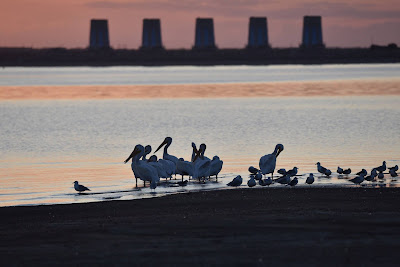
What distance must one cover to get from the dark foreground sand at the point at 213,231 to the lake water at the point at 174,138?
243 cm

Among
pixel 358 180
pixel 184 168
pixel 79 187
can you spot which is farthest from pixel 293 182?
pixel 79 187

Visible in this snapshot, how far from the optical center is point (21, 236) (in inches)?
379

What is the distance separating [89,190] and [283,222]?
6.23m

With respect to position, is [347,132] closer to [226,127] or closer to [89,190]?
[226,127]

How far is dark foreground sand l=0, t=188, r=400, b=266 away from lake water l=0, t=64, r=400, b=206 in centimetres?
243

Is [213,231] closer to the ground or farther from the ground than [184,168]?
closer to the ground

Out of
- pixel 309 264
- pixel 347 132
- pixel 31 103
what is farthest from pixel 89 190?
pixel 31 103

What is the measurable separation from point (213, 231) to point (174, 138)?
65.3 feet

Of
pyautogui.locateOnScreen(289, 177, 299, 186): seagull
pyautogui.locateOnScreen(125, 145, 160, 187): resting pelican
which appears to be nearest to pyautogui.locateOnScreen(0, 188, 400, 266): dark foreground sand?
pyautogui.locateOnScreen(289, 177, 299, 186): seagull

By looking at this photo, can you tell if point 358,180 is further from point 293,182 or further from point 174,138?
point 174,138

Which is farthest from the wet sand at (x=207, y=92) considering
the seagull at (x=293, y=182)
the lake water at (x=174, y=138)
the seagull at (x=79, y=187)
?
the seagull at (x=79, y=187)

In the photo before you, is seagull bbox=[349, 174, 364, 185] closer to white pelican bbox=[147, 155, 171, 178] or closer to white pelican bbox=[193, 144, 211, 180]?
white pelican bbox=[193, 144, 211, 180]

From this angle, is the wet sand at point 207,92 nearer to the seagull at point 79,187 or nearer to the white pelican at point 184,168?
the white pelican at point 184,168

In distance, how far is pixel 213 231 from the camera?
9398 mm
